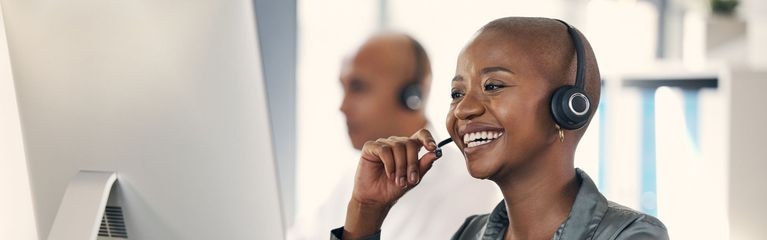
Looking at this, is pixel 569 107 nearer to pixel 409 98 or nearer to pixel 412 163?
pixel 412 163

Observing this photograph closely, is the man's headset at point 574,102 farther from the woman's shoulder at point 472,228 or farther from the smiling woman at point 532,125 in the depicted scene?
the woman's shoulder at point 472,228

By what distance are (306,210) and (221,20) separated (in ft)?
6.64

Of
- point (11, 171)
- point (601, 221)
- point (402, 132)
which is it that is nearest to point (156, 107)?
point (11, 171)

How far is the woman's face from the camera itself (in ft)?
2.68

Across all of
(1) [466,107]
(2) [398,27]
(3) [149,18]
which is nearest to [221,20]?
(3) [149,18]

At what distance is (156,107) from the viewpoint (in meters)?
0.88

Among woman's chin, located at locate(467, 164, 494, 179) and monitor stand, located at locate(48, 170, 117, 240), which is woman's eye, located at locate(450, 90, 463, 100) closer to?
woman's chin, located at locate(467, 164, 494, 179)

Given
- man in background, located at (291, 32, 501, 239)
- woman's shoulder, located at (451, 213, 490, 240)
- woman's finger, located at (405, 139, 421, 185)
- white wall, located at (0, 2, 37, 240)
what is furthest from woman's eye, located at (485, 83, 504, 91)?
man in background, located at (291, 32, 501, 239)

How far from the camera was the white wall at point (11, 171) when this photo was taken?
96cm

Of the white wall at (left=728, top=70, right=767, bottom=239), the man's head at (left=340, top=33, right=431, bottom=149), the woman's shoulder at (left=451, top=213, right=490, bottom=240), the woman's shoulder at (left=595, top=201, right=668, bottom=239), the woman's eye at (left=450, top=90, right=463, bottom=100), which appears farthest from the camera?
the man's head at (left=340, top=33, right=431, bottom=149)

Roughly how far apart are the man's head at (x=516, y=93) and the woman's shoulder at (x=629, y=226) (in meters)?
0.07

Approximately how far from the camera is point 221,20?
0.82 m

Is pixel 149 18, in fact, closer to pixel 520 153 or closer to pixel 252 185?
pixel 252 185

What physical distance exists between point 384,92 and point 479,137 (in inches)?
53.9
